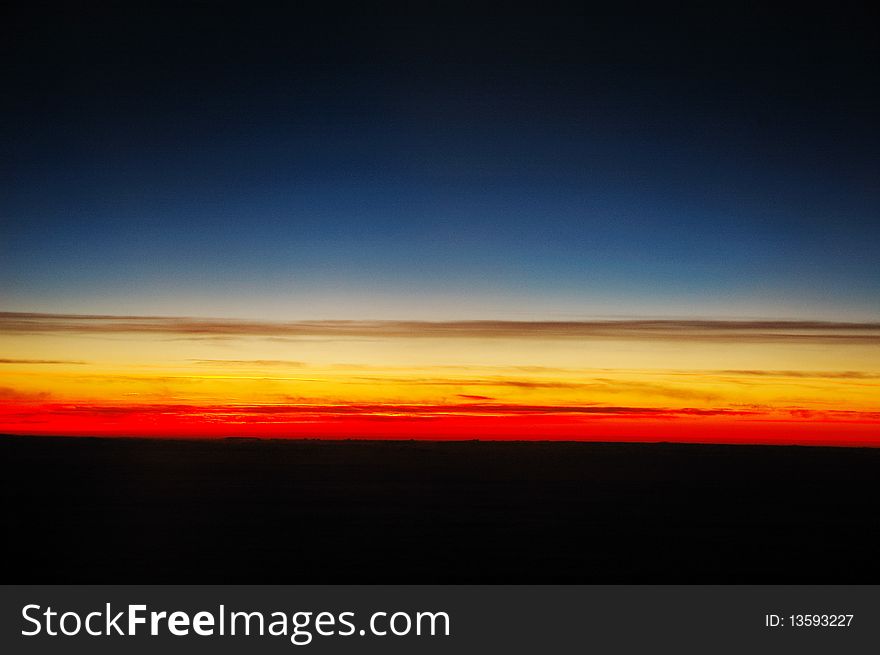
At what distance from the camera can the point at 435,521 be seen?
668 centimetres

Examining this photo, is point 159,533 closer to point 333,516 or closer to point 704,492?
point 333,516

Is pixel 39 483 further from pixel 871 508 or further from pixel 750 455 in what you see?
pixel 750 455

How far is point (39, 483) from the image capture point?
27.8 feet

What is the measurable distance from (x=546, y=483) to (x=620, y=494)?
40.4 inches

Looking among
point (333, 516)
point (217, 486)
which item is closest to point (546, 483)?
point (333, 516)

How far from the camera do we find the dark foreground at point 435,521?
5.28 metres

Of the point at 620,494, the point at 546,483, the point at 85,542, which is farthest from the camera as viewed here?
the point at 546,483

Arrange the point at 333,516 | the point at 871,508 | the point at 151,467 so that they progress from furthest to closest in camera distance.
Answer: the point at 151,467 < the point at 871,508 < the point at 333,516

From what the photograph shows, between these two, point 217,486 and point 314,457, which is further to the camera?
point 314,457

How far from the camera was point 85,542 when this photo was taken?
5820 millimetres

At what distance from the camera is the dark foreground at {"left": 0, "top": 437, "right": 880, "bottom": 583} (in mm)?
5277

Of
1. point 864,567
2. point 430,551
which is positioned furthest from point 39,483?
point 864,567

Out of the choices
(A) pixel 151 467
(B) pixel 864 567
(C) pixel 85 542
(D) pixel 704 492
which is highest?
(A) pixel 151 467

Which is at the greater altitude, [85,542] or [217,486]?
[217,486]
